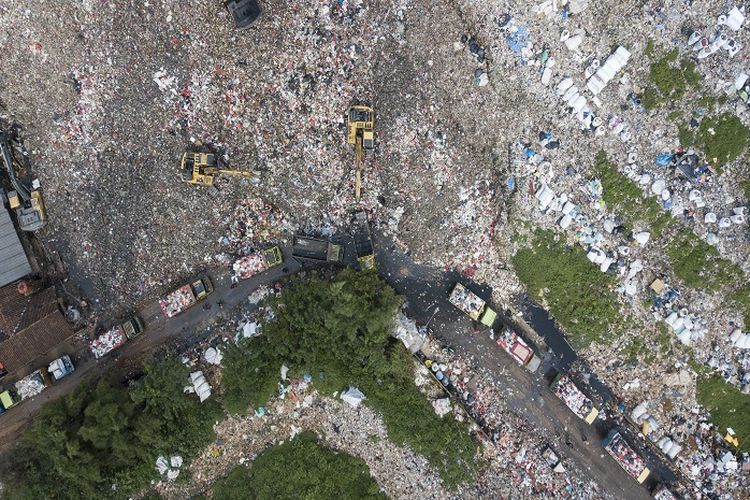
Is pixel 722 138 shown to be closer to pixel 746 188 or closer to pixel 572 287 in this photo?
pixel 746 188

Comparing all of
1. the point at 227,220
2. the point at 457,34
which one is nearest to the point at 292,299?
the point at 227,220

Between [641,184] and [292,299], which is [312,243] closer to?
[292,299]

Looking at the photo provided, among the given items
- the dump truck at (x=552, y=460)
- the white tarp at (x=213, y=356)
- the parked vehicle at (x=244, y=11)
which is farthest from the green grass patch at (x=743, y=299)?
the parked vehicle at (x=244, y=11)

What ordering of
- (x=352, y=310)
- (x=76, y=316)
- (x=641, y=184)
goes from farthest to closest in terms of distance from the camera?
1. (x=76, y=316)
2. (x=641, y=184)
3. (x=352, y=310)

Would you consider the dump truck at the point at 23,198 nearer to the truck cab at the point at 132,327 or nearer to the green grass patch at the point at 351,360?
the truck cab at the point at 132,327

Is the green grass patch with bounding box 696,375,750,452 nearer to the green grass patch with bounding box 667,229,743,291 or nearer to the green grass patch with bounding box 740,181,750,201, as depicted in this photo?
the green grass patch with bounding box 667,229,743,291

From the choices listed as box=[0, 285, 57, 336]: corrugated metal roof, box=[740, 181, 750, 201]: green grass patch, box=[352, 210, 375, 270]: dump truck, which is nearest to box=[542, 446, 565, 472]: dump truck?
box=[352, 210, 375, 270]: dump truck
